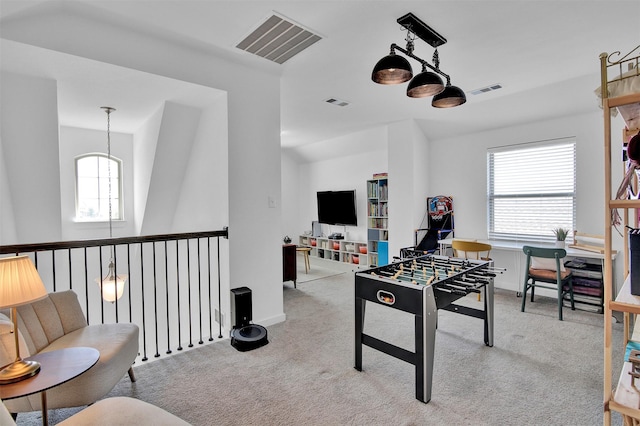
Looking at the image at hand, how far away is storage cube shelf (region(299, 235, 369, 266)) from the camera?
264 inches

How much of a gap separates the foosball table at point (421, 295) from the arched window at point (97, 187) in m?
4.65

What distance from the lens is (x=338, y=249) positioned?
7.20 meters

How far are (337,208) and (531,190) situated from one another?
3.77 m

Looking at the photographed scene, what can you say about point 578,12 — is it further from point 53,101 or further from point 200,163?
point 53,101

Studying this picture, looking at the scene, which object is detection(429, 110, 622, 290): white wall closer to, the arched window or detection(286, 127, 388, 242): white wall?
detection(286, 127, 388, 242): white wall

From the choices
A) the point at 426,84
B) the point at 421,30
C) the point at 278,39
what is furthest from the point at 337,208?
the point at 426,84

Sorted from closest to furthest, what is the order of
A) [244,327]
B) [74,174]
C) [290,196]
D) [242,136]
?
[244,327] < [242,136] < [74,174] < [290,196]

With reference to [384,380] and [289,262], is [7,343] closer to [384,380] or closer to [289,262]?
[384,380]

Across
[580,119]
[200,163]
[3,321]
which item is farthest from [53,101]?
[580,119]

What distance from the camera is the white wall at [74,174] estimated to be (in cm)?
472

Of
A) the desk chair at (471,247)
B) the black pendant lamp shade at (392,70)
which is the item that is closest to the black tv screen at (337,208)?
the desk chair at (471,247)

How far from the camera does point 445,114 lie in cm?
477

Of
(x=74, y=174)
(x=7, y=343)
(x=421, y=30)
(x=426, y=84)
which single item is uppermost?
(x=421, y=30)

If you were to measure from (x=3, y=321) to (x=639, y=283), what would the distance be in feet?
9.51
